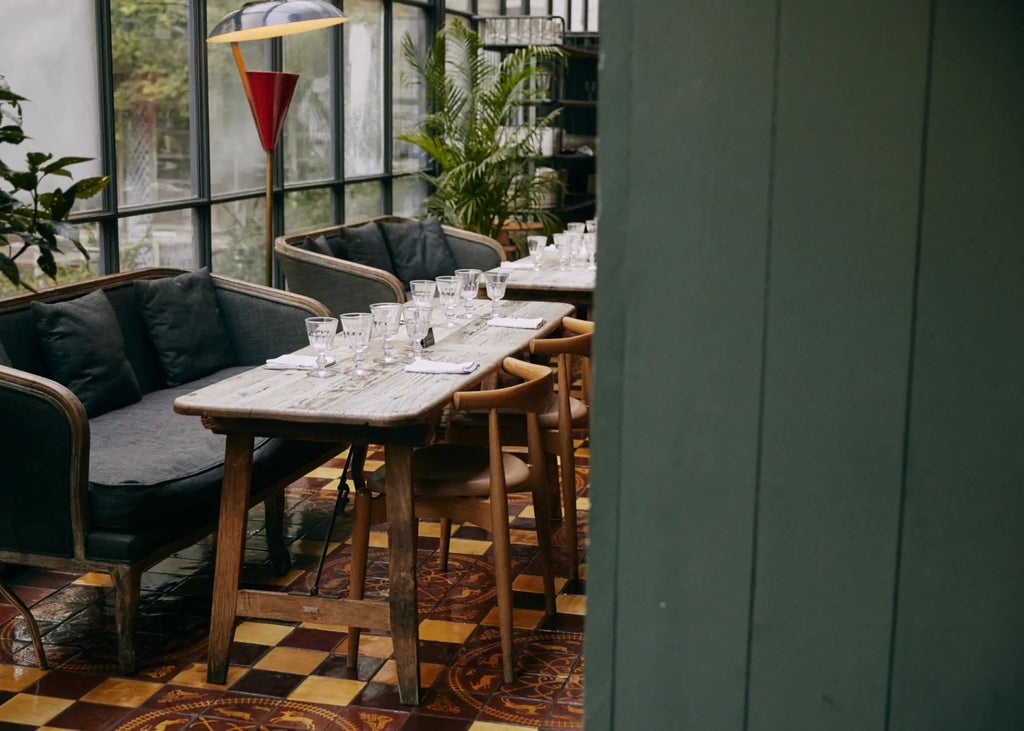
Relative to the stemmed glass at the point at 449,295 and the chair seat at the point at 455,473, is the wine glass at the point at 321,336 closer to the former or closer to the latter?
the chair seat at the point at 455,473

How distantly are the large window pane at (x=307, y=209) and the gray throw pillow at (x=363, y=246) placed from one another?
0.49 m

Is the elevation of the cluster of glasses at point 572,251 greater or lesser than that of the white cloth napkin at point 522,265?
greater

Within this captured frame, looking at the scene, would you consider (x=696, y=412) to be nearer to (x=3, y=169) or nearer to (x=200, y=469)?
(x=3, y=169)

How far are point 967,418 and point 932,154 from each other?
28cm


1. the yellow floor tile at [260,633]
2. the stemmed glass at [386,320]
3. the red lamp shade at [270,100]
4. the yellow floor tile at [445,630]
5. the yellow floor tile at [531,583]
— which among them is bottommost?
the yellow floor tile at [531,583]

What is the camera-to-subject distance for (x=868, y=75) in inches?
50.3

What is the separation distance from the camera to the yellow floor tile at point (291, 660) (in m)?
3.45

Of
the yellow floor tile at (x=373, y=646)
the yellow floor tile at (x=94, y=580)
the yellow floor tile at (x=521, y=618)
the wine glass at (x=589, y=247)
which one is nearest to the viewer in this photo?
the yellow floor tile at (x=373, y=646)

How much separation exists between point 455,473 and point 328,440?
51cm

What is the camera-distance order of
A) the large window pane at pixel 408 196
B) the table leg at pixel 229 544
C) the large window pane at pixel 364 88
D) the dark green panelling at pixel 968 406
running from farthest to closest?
the large window pane at pixel 408 196, the large window pane at pixel 364 88, the table leg at pixel 229 544, the dark green panelling at pixel 968 406

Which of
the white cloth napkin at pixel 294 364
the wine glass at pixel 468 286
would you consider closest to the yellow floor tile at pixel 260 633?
the white cloth napkin at pixel 294 364

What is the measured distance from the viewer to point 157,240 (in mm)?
5777

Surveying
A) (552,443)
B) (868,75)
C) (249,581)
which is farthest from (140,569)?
Result: (868,75)

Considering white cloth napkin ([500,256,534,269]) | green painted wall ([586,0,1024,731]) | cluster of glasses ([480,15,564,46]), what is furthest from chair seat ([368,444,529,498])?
cluster of glasses ([480,15,564,46])
